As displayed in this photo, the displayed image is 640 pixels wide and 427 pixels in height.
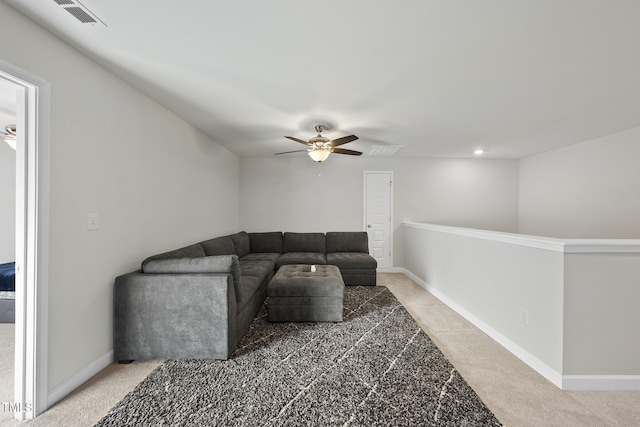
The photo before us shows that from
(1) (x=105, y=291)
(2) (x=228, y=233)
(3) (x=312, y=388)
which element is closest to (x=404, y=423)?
(3) (x=312, y=388)

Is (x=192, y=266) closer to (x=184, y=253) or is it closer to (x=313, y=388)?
(x=184, y=253)

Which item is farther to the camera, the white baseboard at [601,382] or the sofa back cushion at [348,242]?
the sofa back cushion at [348,242]

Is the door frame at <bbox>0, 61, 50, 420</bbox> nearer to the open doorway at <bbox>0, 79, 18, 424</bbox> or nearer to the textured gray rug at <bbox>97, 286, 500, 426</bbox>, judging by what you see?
the open doorway at <bbox>0, 79, 18, 424</bbox>

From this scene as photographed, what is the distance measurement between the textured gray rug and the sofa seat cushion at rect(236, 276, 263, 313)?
14.3 inches

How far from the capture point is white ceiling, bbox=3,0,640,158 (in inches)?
55.7

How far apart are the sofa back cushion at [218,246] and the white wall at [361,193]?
1.35 m

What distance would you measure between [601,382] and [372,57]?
2888 millimetres

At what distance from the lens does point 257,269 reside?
10.9 feet

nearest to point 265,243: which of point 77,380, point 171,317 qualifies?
point 171,317

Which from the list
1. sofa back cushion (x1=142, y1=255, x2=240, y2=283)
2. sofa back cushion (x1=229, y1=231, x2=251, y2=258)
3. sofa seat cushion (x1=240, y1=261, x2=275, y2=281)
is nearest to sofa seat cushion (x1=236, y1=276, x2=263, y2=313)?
sofa seat cushion (x1=240, y1=261, x2=275, y2=281)

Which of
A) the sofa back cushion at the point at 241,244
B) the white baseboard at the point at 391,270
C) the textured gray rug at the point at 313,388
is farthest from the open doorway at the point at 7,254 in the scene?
the white baseboard at the point at 391,270

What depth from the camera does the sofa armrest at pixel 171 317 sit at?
6.58 feet

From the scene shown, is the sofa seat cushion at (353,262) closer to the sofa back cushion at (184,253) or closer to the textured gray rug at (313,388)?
the textured gray rug at (313,388)

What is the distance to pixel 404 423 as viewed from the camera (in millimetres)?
1451
